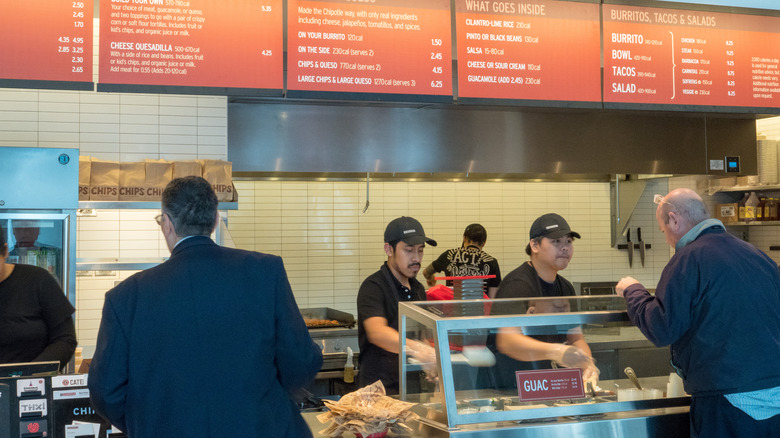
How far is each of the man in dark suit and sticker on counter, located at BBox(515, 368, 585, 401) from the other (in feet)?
2.89

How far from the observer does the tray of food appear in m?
5.49

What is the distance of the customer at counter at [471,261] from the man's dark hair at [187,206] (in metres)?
3.78

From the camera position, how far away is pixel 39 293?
3.26m

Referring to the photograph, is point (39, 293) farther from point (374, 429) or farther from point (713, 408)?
point (713, 408)

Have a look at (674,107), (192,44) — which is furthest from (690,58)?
(192,44)

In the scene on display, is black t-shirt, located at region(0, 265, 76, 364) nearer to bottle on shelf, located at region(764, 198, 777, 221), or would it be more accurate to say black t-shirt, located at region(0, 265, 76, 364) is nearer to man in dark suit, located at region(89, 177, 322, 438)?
man in dark suit, located at region(89, 177, 322, 438)

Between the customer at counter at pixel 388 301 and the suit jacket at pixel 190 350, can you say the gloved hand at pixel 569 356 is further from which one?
the suit jacket at pixel 190 350

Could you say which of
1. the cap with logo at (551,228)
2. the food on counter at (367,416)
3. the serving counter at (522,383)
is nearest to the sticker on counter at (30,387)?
the food on counter at (367,416)

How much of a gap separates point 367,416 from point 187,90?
5.72ft

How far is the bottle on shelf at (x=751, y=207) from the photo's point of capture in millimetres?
6219

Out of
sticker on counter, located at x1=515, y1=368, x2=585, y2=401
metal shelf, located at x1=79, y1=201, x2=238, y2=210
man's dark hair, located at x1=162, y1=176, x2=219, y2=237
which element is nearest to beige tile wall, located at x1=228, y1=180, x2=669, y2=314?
metal shelf, located at x1=79, y1=201, x2=238, y2=210

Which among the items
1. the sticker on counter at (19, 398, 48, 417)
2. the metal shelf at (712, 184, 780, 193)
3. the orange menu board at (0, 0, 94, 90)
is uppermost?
the orange menu board at (0, 0, 94, 90)

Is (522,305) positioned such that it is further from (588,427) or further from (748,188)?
(748,188)

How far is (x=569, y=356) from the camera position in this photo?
2.67m
